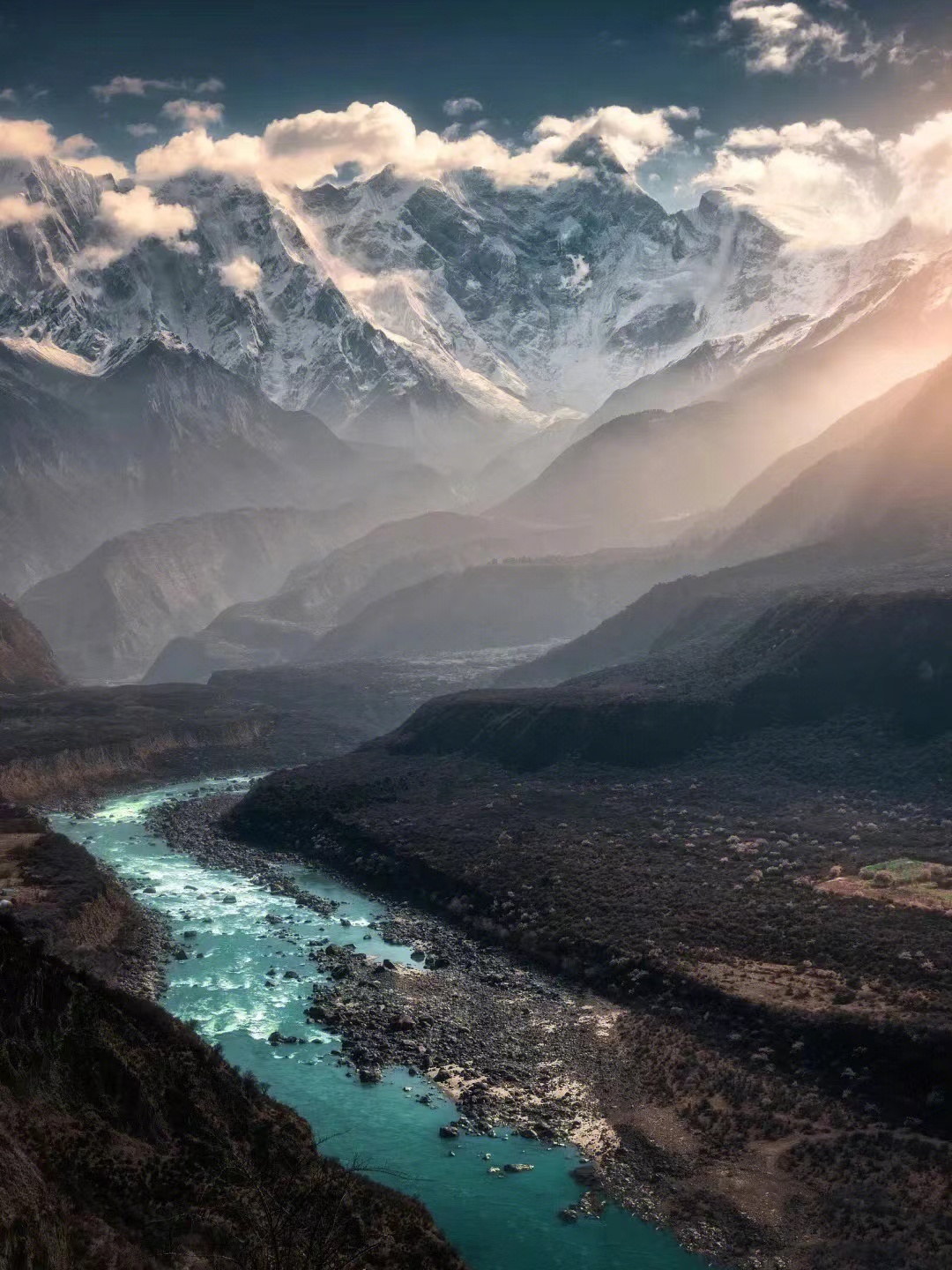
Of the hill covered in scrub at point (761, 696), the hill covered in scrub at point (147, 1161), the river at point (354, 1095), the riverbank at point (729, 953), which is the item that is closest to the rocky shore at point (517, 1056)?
the riverbank at point (729, 953)

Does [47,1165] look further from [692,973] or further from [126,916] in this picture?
[126,916]

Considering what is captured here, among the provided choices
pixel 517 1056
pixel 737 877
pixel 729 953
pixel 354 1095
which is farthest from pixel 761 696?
pixel 354 1095

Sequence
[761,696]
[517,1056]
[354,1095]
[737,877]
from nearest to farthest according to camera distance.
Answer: [354,1095] → [517,1056] → [737,877] → [761,696]

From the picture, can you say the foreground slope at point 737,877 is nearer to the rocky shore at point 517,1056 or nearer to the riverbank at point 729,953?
the riverbank at point 729,953

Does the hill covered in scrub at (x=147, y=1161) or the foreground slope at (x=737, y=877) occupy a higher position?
the hill covered in scrub at (x=147, y=1161)

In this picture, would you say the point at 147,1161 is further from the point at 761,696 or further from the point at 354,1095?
the point at 761,696

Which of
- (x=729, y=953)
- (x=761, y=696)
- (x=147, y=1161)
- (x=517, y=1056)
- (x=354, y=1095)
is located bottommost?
(x=517, y=1056)

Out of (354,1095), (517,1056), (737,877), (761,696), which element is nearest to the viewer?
(354,1095)
